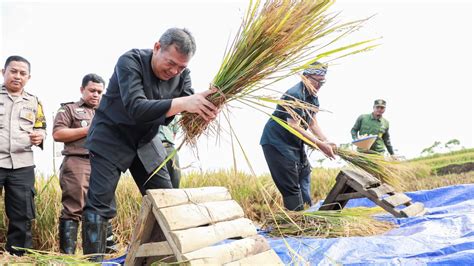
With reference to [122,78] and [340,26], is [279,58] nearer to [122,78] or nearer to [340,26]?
[340,26]

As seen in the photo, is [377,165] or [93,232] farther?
[377,165]

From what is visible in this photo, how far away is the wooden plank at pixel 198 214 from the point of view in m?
1.98

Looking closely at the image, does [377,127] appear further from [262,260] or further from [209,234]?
[209,234]

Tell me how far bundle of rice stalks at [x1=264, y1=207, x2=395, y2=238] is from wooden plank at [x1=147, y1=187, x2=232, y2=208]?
1.20 metres

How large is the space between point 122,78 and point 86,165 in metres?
1.44

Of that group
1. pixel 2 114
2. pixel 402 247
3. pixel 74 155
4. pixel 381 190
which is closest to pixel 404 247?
pixel 402 247

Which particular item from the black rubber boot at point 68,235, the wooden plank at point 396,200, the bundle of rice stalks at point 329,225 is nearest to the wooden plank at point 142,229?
the black rubber boot at point 68,235

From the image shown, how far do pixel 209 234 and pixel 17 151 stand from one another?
1.96 metres

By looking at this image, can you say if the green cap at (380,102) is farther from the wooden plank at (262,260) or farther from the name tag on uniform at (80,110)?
the wooden plank at (262,260)

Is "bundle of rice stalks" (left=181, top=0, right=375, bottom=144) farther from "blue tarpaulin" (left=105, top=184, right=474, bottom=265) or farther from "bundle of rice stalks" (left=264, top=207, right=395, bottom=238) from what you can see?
"bundle of rice stalks" (left=264, top=207, right=395, bottom=238)

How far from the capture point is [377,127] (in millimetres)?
6887

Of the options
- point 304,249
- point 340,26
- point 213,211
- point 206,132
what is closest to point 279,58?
point 340,26

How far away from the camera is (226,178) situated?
627 cm

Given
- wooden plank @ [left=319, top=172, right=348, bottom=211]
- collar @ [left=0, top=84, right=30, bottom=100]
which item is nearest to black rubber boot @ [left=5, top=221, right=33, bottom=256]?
collar @ [left=0, top=84, right=30, bottom=100]
